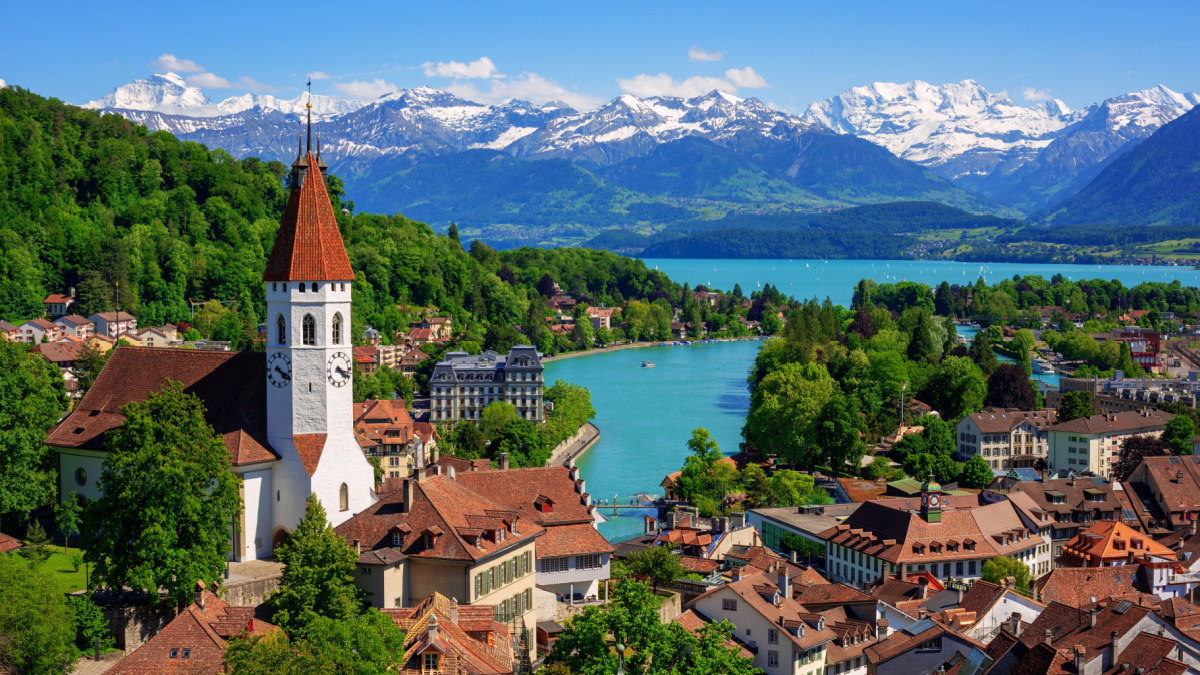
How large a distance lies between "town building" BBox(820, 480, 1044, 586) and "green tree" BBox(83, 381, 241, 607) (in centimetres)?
2184

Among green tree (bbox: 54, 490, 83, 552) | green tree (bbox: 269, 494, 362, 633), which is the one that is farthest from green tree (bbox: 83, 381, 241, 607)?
green tree (bbox: 54, 490, 83, 552)

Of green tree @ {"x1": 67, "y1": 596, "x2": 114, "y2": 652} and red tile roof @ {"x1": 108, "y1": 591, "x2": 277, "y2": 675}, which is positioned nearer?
red tile roof @ {"x1": 108, "y1": 591, "x2": 277, "y2": 675}

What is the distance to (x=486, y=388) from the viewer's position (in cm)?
8231

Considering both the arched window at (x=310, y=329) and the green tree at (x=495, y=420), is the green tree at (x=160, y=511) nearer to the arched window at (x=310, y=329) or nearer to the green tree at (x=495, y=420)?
the arched window at (x=310, y=329)

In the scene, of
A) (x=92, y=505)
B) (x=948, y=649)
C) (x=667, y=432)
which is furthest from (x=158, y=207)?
(x=948, y=649)

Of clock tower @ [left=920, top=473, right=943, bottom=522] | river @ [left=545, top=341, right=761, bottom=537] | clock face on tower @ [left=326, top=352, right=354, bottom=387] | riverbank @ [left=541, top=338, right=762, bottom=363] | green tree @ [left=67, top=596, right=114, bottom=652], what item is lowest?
river @ [left=545, top=341, right=761, bottom=537]

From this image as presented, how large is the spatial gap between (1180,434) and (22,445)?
51.3 metres

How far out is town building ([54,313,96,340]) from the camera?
8238 cm

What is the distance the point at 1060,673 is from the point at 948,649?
338 cm

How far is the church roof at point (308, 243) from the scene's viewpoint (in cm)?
2828

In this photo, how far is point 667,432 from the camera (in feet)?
245

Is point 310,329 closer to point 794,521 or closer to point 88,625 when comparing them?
point 88,625

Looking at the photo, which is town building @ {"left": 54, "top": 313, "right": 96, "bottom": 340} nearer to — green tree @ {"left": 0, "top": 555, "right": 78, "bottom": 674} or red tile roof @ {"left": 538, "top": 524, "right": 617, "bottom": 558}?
red tile roof @ {"left": 538, "top": 524, "right": 617, "bottom": 558}

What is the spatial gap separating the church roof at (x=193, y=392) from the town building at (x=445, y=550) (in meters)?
3.84
